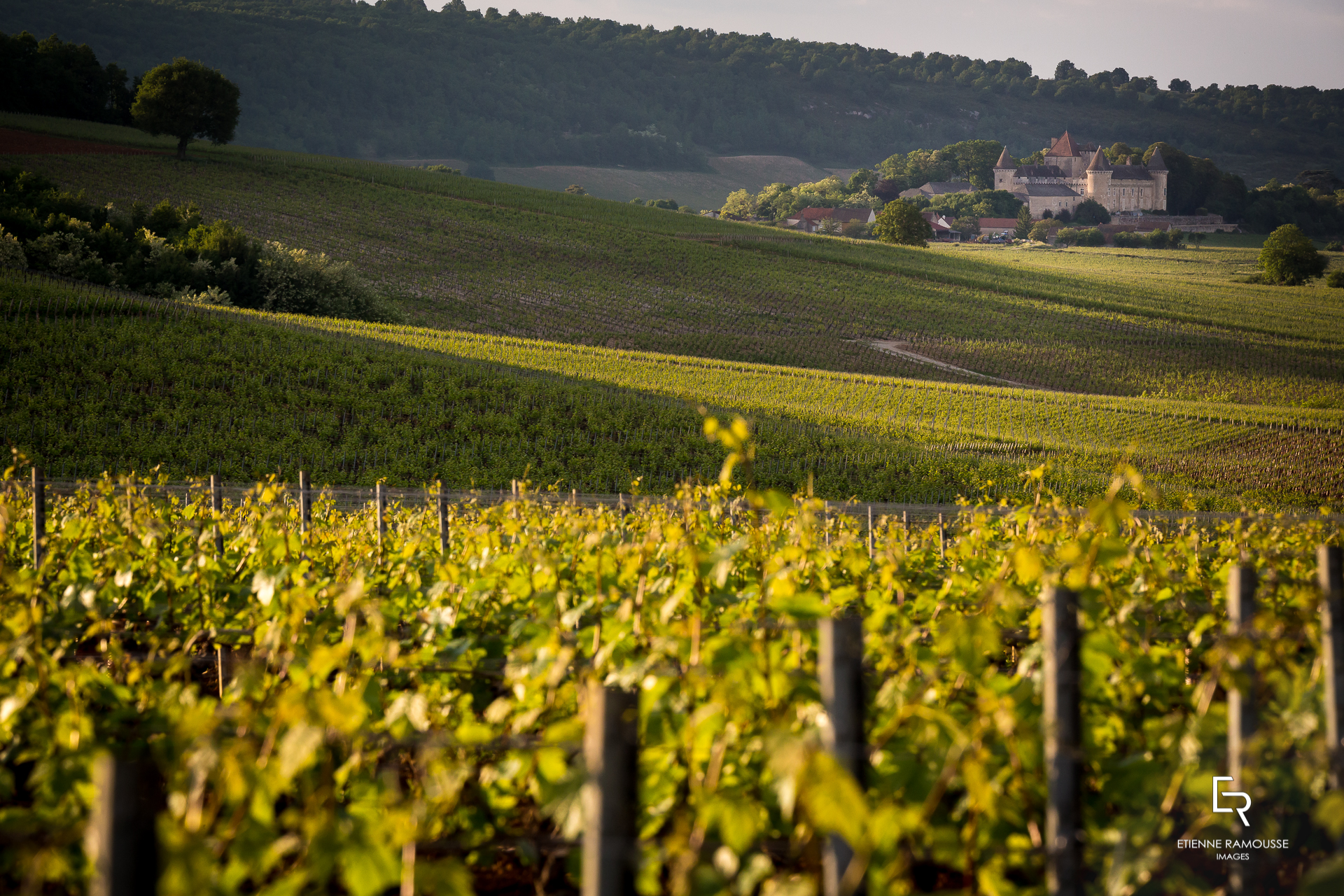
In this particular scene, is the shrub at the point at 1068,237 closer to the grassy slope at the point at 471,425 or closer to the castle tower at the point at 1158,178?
the castle tower at the point at 1158,178

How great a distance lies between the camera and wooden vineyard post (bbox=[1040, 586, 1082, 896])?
2023mm

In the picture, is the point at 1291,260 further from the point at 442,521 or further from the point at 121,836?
the point at 121,836

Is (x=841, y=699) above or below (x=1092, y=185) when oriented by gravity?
below

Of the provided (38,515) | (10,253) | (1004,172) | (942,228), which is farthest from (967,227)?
(38,515)

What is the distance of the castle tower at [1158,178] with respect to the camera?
535ft

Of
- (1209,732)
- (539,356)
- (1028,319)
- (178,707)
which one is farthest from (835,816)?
(1028,319)

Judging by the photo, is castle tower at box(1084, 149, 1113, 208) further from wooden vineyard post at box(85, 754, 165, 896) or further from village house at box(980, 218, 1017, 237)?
wooden vineyard post at box(85, 754, 165, 896)

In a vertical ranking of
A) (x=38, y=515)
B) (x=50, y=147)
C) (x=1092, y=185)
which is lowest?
(x=38, y=515)

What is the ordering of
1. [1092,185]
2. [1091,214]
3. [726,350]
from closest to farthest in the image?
[726,350] → [1091,214] → [1092,185]

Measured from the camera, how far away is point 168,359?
26.9m

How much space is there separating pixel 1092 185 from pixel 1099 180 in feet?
9.44

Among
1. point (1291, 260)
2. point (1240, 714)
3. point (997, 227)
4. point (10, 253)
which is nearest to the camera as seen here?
point (1240, 714)

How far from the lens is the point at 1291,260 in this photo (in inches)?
3324

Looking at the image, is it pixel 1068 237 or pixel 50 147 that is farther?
pixel 1068 237
